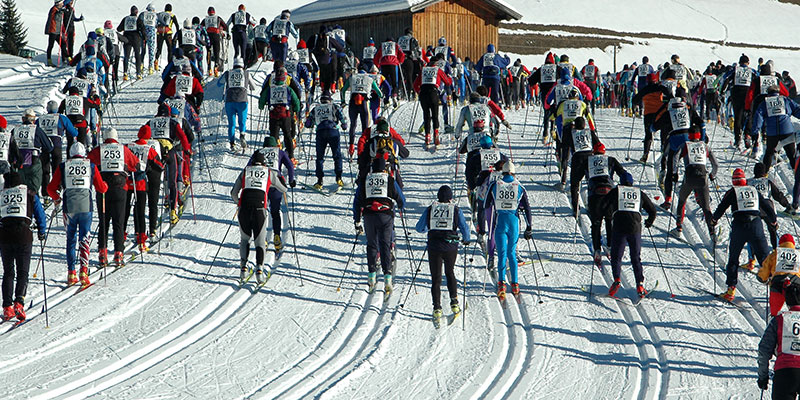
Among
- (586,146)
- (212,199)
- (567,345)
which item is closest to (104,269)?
(212,199)

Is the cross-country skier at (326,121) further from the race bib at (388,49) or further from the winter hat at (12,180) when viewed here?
the winter hat at (12,180)

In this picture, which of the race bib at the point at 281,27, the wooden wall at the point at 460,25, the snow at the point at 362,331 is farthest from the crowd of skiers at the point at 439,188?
the wooden wall at the point at 460,25

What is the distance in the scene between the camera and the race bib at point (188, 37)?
2116 centimetres

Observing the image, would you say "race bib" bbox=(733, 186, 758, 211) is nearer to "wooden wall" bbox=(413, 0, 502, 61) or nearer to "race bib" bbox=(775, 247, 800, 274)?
"race bib" bbox=(775, 247, 800, 274)

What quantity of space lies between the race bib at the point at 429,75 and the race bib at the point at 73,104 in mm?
6449

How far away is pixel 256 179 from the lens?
1030cm

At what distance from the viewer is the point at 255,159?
1052cm

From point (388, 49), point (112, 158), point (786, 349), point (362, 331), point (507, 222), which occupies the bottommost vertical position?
point (362, 331)

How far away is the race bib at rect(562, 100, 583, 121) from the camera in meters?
13.8

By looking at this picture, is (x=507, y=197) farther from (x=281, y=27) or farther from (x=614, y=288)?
(x=281, y=27)

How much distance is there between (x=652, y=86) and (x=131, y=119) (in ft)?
42.0

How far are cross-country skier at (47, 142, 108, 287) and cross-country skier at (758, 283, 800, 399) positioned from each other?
7.94 metres

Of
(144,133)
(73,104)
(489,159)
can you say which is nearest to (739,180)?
(489,159)

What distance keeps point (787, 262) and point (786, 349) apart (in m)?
2.48
